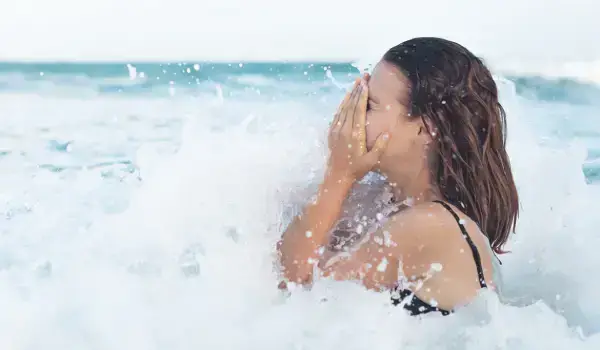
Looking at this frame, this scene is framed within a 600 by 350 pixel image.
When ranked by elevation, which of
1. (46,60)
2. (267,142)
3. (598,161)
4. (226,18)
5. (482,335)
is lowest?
(598,161)

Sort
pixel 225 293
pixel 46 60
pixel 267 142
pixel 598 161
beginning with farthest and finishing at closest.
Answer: pixel 598 161, pixel 46 60, pixel 267 142, pixel 225 293

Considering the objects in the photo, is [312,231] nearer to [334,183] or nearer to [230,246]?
[334,183]

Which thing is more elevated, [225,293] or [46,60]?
[46,60]

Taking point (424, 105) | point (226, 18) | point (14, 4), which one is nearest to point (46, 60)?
point (14, 4)

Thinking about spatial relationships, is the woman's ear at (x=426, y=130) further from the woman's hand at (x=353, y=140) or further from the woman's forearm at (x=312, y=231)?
Answer: the woman's forearm at (x=312, y=231)

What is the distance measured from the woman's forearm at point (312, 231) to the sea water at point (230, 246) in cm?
6

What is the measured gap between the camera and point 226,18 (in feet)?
6.74

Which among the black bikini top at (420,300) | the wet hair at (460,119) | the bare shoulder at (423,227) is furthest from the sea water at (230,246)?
the wet hair at (460,119)

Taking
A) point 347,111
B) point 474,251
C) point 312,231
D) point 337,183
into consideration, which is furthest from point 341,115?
point 474,251

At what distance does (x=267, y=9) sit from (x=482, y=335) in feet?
3.91

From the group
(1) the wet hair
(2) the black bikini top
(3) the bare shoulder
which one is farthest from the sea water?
(1) the wet hair

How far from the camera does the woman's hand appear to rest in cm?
130

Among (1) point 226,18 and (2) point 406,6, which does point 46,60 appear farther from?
(2) point 406,6

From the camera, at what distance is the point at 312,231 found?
1.35 meters
